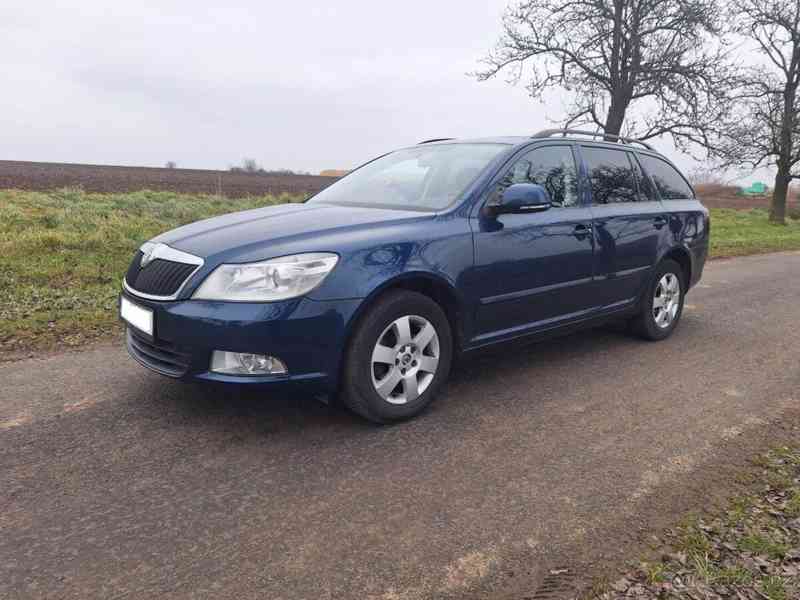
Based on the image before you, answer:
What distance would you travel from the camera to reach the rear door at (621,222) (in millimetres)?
4633

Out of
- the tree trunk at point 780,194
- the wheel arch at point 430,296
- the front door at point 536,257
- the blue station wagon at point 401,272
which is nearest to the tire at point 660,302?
the blue station wagon at point 401,272

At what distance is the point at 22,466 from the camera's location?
288cm

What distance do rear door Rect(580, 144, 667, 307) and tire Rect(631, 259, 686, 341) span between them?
22 cm

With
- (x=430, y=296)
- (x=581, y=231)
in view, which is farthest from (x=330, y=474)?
(x=581, y=231)

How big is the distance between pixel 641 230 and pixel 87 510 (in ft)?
13.9

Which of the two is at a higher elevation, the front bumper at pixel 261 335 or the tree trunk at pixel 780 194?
the tree trunk at pixel 780 194

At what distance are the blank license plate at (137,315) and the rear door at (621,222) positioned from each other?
9.87 feet

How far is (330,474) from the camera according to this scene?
2.91 meters

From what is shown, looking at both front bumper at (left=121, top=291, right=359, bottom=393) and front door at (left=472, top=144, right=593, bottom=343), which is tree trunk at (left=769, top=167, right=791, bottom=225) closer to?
front door at (left=472, top=144, right=593, bottom=343)

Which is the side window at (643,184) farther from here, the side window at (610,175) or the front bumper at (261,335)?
the front bumper at (261,335)

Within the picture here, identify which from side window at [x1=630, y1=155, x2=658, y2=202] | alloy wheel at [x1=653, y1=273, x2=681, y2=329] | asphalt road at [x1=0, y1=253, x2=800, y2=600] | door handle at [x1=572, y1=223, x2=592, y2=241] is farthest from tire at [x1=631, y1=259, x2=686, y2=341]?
door handle at [x1=572, y1=223, x2=592, y2=241]

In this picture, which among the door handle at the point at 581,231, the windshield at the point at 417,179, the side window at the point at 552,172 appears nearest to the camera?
the windshield at the point at 417,179

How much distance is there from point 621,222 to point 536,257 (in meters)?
1.14

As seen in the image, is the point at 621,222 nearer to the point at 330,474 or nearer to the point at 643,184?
the point at 643,184
